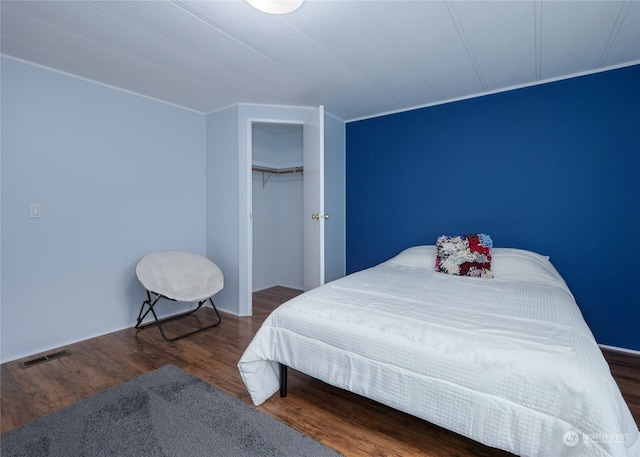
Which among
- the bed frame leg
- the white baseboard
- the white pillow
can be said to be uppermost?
the white pillow

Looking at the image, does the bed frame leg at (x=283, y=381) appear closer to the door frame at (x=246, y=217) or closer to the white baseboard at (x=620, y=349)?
the door frame at (x=246, y=217)

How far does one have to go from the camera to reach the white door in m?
3.04

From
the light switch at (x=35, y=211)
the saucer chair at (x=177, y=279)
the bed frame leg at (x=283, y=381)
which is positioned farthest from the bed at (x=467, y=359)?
the light switch at (x=35, y=211)

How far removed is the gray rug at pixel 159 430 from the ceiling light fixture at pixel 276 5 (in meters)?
2.28

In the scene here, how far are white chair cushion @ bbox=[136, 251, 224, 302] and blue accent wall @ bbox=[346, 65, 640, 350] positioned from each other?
198 cm

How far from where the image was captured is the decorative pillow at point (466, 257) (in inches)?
104

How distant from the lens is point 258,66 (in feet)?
8.46

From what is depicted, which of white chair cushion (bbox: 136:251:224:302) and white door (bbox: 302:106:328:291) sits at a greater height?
white door (bbox: 302:106:328:291)

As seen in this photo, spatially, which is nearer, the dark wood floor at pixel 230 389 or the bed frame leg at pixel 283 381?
the dark wood floor at pixel 230 389

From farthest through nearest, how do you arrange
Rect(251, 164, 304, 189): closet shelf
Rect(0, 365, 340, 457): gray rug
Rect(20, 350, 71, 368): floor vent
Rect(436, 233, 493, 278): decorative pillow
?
Rect(251, 164, 304, 189): closet shelf < Rect(436, 233, 493, 278): decorative pillow < Rect(20, 350, 71, 368): floor vent < Rect(0, 365, 340, 457): gray rug

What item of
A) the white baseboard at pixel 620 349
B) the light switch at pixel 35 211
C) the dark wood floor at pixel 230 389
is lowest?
the dark wood floor at pixel 230 389

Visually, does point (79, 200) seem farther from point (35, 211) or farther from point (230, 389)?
point (230, 389)

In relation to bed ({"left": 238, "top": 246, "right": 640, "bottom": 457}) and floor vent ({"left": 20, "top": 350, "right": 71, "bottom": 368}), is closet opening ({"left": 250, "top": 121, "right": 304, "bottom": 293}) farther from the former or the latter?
bed ({"left": 238, "top": 246, "right": 640, "bottom": 457})

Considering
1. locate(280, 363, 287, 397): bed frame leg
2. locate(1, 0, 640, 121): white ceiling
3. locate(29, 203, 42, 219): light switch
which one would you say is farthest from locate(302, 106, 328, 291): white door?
locate(29, 203, 42, 219): light switch
